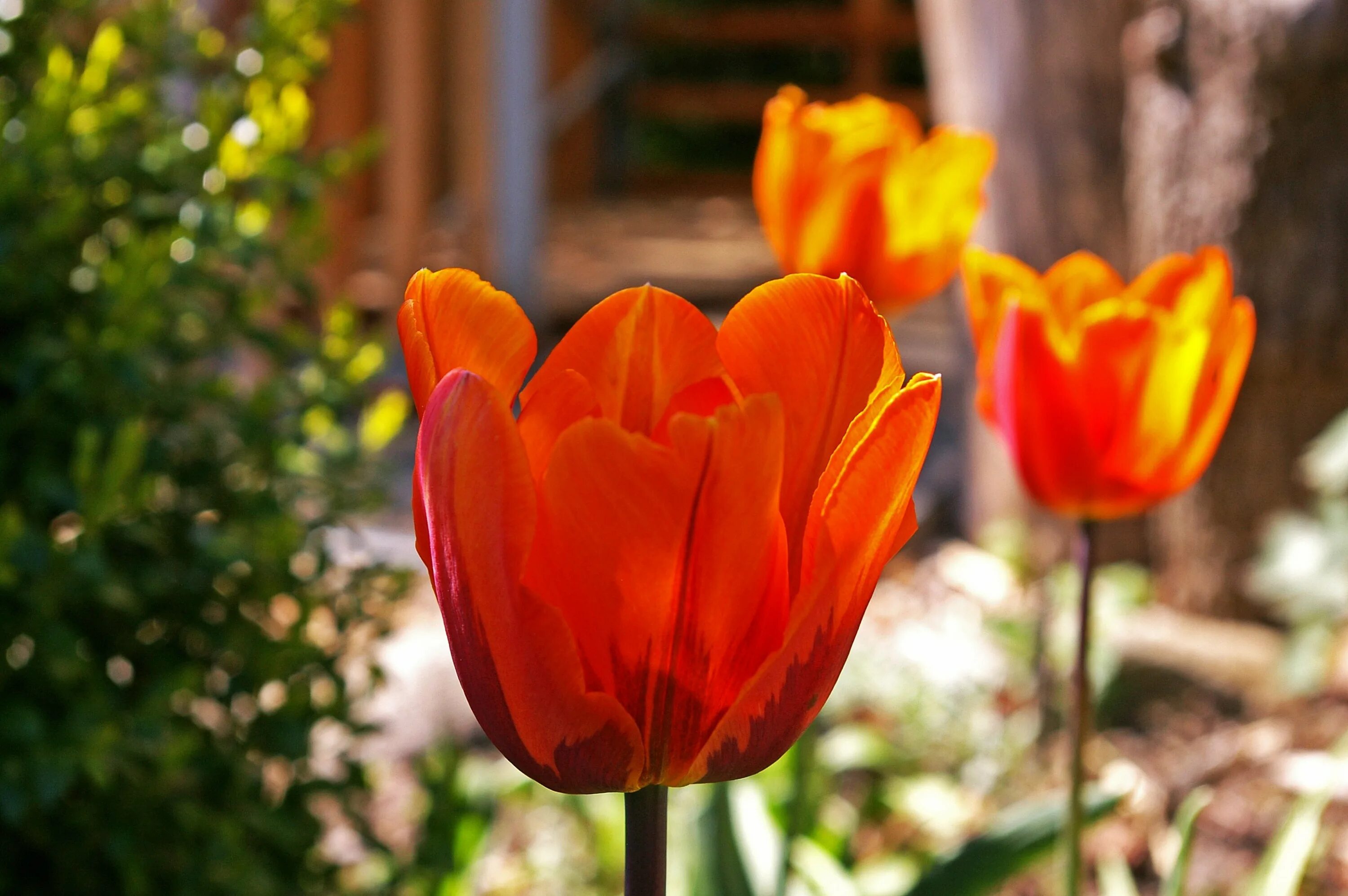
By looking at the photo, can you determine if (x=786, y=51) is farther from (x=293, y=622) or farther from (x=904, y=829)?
(x=293, y=622)

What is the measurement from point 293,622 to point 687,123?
9.78 metres

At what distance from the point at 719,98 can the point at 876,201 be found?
31.1ft

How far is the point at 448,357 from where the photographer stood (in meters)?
0.52

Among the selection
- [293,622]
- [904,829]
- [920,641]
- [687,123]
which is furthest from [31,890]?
[687,123]

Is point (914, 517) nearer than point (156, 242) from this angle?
Yes

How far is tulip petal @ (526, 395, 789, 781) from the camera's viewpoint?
446mm

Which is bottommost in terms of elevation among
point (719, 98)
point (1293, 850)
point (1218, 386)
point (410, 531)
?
point (410, 531)

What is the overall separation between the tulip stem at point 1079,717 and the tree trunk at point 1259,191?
6.37 feet

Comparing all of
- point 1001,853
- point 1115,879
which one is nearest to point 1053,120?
point 1115,879

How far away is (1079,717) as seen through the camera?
3.08 ft

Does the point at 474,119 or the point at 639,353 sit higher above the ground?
the point at 639,353

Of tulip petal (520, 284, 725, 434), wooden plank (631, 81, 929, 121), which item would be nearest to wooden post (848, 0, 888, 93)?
wooden plank (631, 81, 929, 121)

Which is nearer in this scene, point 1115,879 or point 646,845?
point 646,845

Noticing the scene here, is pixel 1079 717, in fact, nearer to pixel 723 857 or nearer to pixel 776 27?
pixel 723 857
